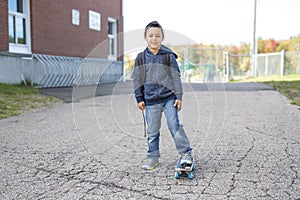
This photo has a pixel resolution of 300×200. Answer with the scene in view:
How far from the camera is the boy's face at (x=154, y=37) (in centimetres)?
297

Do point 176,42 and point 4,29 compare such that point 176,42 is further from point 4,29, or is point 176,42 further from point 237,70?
point 237,70

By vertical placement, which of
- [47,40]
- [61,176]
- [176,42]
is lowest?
[61,176]

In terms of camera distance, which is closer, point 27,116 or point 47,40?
point 27,116

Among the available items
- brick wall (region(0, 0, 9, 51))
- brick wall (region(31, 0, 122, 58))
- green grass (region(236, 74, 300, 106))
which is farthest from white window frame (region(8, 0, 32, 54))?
green grass (region(236, 74, 300, 106))

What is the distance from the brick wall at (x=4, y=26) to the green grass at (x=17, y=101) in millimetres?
1674

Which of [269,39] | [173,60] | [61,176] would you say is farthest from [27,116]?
[269,39]

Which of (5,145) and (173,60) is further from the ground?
(173,60)

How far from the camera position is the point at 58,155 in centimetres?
358

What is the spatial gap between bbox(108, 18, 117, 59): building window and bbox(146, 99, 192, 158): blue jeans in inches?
556

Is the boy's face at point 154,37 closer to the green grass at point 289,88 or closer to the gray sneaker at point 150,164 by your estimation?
the gray sneaker at point 150,164

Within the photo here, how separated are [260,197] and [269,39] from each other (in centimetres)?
4556

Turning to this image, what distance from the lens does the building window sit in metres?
17.3

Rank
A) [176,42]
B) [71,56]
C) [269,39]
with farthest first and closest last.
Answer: [269,39]
[71,56]
[176,42]

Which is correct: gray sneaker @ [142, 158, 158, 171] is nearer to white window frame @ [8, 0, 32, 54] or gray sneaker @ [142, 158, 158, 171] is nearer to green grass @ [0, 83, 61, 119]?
green grass @ [0, 83, 61, 119]
